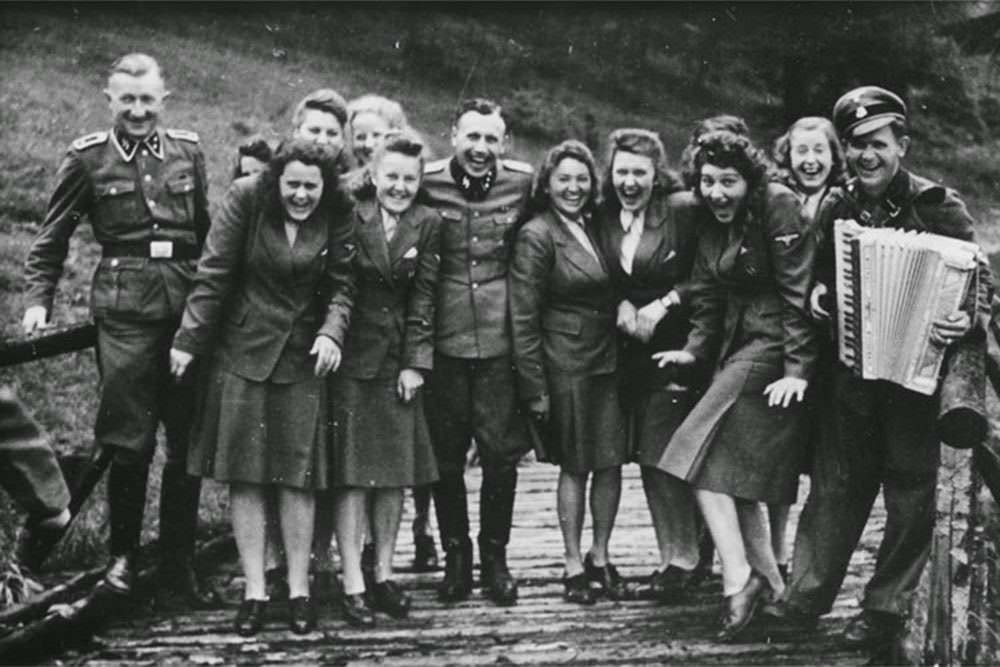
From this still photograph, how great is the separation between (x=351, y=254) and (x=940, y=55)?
575cm

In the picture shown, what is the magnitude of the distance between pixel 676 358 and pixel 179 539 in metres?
2.04

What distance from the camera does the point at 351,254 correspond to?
181 inches

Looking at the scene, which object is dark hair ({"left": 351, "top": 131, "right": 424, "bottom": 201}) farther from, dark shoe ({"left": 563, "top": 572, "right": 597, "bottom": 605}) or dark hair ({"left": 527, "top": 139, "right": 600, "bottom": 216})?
dark shoe ({"left": 563, "top": 572, "right": 597, "bottom": 605})

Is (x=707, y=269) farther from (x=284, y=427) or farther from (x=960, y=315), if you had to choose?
(x=284, y=427)

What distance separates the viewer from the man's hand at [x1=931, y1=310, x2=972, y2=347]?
367 centimetres

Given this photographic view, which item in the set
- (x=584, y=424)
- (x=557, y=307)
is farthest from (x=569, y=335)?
(x=584, y=424)

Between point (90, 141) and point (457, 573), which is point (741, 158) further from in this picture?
point (90, 141)

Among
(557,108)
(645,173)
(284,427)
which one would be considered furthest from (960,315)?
(557,108)

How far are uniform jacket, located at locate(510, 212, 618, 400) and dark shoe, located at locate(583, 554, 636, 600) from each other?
0.75 metres

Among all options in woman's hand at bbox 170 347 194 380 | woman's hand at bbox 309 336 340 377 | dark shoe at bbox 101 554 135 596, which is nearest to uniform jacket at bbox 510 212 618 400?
woman's hand at bbox 309 336 340 377

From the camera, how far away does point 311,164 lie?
4.46 m

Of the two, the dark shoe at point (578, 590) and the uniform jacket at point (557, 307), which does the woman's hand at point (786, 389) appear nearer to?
the uniform jacket at point (557, 307)

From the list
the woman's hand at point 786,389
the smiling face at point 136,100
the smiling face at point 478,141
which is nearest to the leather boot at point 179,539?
the smiling face at point 136,100

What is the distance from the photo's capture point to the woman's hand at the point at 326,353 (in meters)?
4.43
